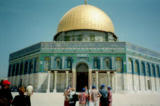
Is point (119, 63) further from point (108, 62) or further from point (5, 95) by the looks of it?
point (5, 95)

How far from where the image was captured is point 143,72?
2828cm

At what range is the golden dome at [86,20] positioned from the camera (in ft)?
96.0

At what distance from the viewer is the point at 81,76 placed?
84.0 feet

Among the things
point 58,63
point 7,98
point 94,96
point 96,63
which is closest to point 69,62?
point 58,63

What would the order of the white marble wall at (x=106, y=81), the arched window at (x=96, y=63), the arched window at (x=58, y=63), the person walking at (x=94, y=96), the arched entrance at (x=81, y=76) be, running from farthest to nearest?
the arched window at (x=58, y=63), the arched entrance at (x=81, y=76), the arched window at (x=96, y=63), the white marble wall at (x=106, y=81), the person walking at (x=94, y=96)

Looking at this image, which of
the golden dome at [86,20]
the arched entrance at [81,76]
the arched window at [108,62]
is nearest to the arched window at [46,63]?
the arched entrance at [81,76]

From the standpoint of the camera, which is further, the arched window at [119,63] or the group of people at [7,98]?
the arched window at [119,63]

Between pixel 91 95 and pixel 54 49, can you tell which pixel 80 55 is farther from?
pixel 91 95

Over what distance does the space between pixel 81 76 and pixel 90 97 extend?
18778 millimetres

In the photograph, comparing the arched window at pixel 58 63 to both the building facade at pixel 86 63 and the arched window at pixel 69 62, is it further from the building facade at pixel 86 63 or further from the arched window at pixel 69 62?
the arched window at pixel 69 62

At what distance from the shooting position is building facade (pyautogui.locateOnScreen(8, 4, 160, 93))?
24.2 m

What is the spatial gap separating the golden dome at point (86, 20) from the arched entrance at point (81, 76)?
23.8 ft

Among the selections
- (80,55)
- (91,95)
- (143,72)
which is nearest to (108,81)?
(80,55)

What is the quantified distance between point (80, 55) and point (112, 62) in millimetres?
4873
